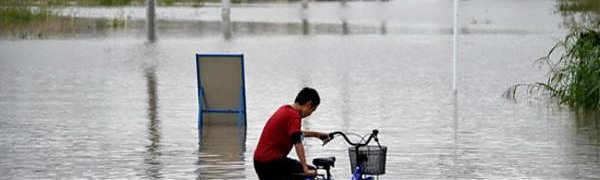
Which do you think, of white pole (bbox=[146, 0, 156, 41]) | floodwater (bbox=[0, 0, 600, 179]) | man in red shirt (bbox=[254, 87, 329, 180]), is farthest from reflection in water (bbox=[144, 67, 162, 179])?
white pole (bbox=[146, 0, 156, 41])

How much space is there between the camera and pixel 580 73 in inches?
805

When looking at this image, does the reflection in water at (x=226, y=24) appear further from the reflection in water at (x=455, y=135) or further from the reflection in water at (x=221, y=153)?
the reflection in water at (x=221, y=153)

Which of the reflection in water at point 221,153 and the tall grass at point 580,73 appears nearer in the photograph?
the reflection in water at point 221,153

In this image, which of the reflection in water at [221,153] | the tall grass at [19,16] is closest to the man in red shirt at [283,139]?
the reflection in water at [221,153]

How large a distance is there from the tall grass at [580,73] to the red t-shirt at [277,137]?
31.0ft

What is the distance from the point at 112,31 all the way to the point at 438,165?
112 ft

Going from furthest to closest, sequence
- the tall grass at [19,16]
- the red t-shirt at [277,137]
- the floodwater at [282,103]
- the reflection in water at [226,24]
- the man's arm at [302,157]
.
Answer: the tall grass at [19,16] < the reflection in water at [226,24] < the floodwater at [282,103] < the red t-shirt at [277,137] < the man's arm at [302,157]

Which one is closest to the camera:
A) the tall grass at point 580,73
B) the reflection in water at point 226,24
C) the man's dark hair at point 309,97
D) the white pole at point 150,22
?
the man's dark hair at point 309,97

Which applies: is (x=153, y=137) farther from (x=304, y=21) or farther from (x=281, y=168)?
(x=304, y=21)

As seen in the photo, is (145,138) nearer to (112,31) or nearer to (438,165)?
(438,165)

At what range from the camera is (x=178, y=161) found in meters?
15.1

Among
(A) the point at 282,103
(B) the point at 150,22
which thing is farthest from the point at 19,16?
(A) the point at 282,103

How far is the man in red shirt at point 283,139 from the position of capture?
11469mm

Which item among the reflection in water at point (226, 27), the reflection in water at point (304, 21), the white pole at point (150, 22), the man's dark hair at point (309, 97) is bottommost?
the reflection in water at point (304, 21)
